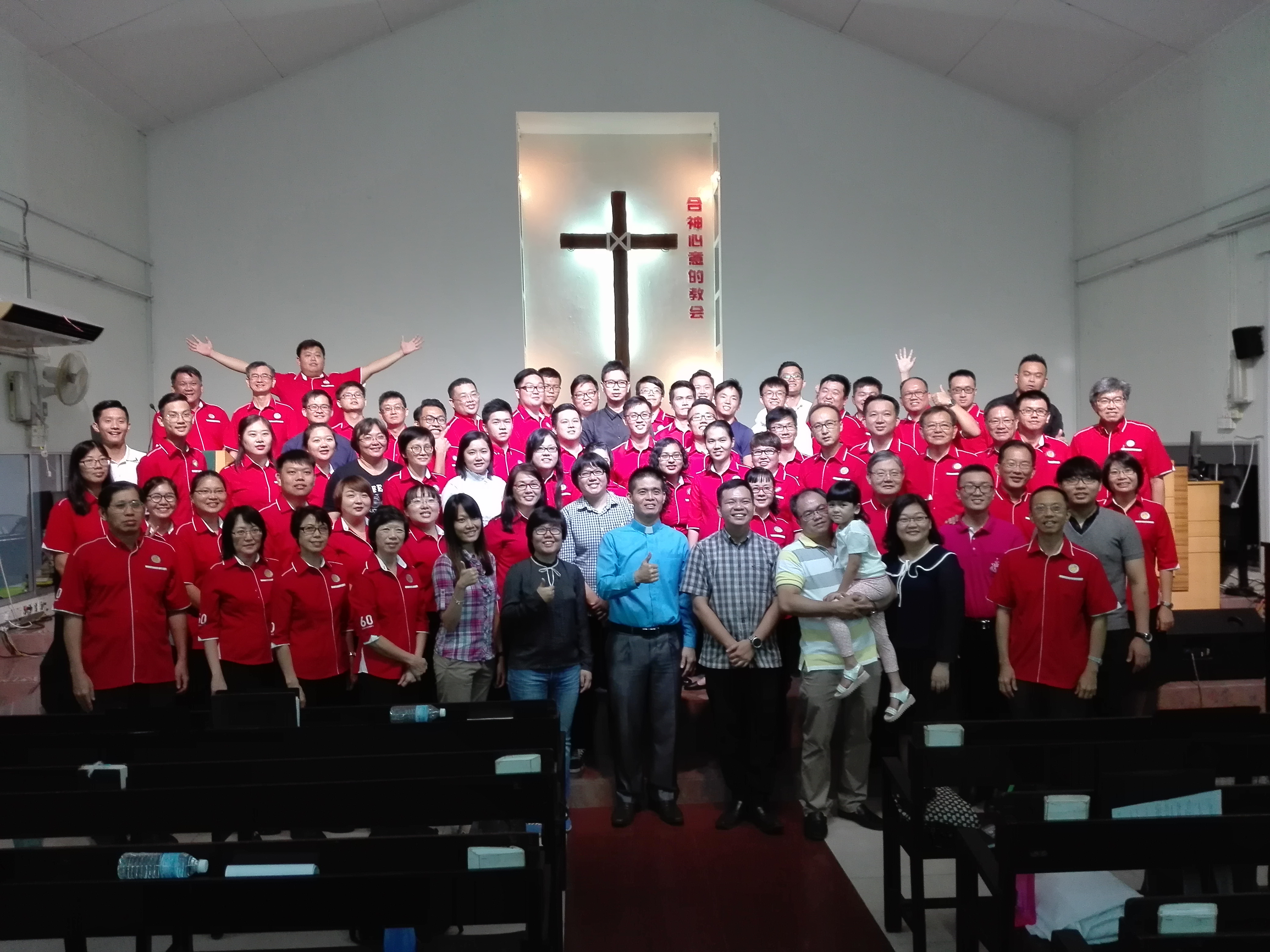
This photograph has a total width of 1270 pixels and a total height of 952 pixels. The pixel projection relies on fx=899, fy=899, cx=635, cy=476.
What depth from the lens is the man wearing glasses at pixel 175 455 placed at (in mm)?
4641

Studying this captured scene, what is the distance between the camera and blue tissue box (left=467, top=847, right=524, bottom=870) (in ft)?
5.79

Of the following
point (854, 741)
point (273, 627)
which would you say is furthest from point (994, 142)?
point (273, 627)

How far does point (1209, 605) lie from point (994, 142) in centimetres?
511

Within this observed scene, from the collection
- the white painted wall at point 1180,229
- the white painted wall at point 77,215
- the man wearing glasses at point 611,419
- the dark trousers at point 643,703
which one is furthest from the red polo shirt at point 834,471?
the white painted wall at point 77,215

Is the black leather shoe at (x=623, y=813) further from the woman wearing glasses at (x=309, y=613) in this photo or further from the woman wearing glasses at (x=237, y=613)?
the woman wearing glasses at (x=237, y=613)

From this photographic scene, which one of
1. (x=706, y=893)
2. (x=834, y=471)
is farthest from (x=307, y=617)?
(x=834, y=471)

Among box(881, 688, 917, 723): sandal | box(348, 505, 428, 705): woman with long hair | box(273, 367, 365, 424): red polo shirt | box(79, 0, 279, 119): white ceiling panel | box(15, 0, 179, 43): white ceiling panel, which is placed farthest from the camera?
box(79, 0, 279, 119): white ceiling panel

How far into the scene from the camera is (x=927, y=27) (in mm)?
7746

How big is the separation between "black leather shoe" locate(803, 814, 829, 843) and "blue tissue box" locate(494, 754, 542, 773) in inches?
75.1

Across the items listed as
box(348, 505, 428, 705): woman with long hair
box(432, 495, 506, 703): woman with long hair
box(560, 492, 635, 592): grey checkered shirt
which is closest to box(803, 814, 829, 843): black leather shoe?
box(560, 492, 635, 592): grey checkered shirt

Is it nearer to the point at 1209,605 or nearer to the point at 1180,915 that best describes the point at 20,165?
the point at 1180,915

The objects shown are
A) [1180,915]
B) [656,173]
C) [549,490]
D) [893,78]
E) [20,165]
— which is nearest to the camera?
[1180,915]

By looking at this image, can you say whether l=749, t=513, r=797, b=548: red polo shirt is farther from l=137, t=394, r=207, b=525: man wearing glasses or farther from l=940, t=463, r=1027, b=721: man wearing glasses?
l=137, t=394, r=207, b=525: man wearing glasses

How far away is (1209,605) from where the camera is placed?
5168mm
